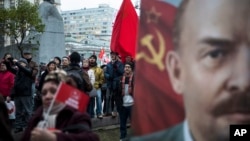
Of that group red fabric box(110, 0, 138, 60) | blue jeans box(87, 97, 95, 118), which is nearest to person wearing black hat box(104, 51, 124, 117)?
blue jeans box(87, 97, 95, 118)

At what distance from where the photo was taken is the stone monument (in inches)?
555

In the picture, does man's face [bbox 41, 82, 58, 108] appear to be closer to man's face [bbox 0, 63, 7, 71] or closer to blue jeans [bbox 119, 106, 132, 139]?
blue jeans [bbox 119, 106, 132, 139]

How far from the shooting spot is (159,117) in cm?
262

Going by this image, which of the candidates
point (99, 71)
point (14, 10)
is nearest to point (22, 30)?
point (14, 10)

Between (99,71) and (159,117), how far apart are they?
7.29 m

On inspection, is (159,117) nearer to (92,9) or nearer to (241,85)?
(241,85)

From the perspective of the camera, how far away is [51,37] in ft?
47.0

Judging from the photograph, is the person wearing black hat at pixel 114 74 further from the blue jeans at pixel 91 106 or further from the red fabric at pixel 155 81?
the red fabric at pixel 155 81

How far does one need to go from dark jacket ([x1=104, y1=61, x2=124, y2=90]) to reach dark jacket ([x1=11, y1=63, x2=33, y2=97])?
75.0 inches

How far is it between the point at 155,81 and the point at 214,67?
0.35 metres

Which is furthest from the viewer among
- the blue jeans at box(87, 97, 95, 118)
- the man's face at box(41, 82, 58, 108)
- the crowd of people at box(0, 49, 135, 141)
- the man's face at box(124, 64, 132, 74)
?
the blue jeans at box(87, 97, 95, 118)

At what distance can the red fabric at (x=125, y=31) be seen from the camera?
824 centimetres

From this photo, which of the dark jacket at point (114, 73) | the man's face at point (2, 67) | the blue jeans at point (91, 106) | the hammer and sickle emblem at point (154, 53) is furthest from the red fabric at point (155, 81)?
the dark jacket at point (114, 73)

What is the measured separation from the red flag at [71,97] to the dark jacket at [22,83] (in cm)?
547
